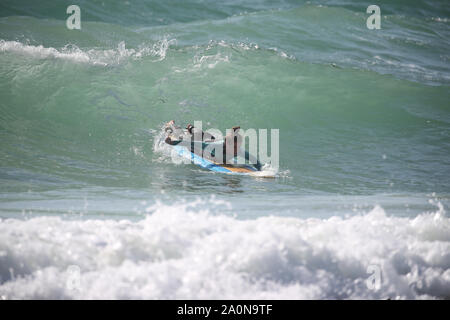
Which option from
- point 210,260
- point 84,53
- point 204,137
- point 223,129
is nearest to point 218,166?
point 204,137

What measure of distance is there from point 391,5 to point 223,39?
34.4ft

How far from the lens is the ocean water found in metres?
4.47

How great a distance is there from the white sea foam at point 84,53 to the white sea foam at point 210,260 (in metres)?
11.0

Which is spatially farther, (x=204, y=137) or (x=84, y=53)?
(x=84, y=53)

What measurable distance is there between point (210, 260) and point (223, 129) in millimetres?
9278

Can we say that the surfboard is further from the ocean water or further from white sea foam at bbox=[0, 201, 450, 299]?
white sea foam at bbox=[0, 201, 450, 299]

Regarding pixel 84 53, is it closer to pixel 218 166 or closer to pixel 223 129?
pixel 223 129

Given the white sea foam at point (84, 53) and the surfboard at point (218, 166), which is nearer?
the surfboard at point (218, 166)

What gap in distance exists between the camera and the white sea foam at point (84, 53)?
15383 mm

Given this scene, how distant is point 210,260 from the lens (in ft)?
14.7

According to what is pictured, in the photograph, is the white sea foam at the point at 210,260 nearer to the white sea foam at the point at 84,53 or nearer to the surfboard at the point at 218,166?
the surfboard at the point at 218,166

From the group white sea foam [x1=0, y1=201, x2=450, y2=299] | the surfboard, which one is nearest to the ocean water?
white sea foam [x1=0, y1=201, x2=450, y2=299]

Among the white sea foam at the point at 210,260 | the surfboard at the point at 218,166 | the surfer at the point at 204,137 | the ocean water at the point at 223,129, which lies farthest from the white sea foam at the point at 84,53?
the white sea foam at the point at 210,260

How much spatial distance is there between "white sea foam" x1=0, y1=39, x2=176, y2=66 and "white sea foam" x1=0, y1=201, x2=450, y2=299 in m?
11.0
